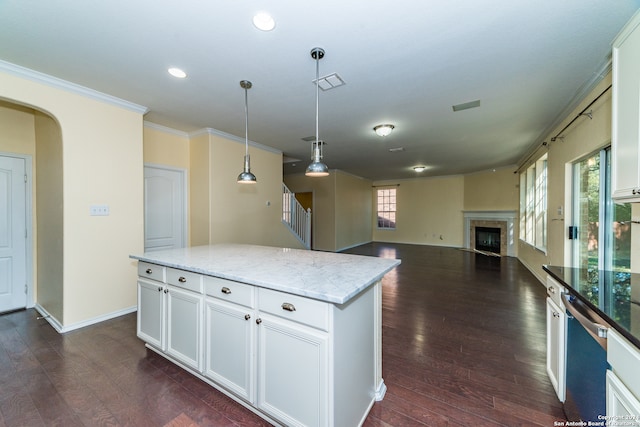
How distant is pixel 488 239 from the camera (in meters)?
7.89

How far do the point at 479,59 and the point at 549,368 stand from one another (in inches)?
99.2

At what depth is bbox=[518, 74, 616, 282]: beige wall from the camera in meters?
2.52

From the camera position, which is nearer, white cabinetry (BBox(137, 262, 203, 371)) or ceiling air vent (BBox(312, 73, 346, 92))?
white cabinetry (BBox(137, 262, 203, 371))

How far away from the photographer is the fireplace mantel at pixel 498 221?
7192mm

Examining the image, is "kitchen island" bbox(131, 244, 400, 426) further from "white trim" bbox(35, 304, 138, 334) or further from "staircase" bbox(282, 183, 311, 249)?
"staircase" bbox(282, 183, 311, 249)

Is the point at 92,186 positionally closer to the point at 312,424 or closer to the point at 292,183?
the point at 312,424

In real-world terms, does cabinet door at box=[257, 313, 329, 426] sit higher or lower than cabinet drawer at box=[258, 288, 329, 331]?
lower

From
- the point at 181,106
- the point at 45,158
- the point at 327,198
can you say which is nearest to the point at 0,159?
the point at 45,158

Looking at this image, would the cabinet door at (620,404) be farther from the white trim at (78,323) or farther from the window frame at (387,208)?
the window frame at (387,208)

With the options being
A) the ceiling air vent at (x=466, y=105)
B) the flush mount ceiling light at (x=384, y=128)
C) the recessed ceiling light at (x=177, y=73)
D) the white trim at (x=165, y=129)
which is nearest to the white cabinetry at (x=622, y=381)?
the ceiling air vent at (x=466, y=105)

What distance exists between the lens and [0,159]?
3.01m

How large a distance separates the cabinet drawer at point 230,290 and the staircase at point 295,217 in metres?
3.89

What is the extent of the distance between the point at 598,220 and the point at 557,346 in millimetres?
2138

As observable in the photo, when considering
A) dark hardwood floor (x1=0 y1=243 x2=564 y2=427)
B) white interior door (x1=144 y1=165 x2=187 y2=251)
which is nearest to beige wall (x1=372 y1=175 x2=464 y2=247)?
dark hardwood floor (x1=0 y1=243 x2=564 y2=427)
